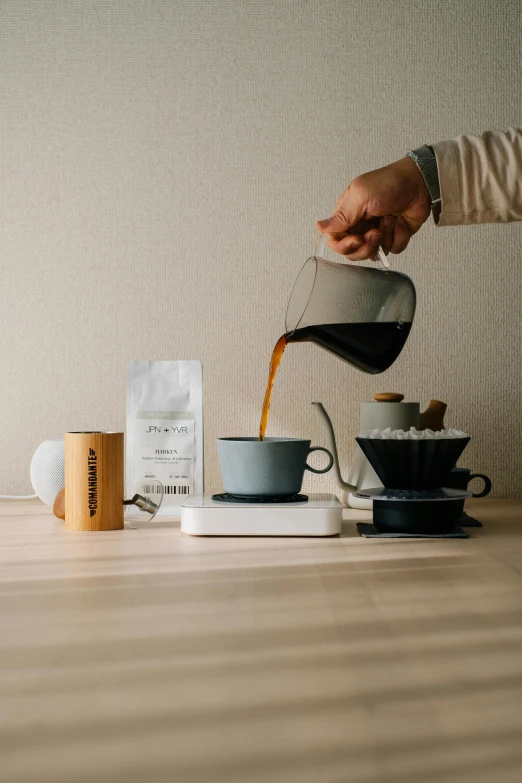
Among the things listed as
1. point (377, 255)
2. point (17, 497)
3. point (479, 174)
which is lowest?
point (17, 497)

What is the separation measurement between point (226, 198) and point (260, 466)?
628 millimetres

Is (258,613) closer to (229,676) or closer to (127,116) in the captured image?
(229,676)

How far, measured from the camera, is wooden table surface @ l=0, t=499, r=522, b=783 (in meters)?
0.43

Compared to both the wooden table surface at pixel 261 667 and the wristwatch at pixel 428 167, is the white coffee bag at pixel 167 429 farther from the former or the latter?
the wristwatch at pixel 428 167

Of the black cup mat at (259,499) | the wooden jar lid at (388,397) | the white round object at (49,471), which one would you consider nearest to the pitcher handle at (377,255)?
the wooden jar lid at (388,397)

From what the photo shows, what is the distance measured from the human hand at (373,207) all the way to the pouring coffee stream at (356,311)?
A: 0.31 ft

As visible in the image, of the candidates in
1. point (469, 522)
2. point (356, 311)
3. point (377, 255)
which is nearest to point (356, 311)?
point (356, 311)

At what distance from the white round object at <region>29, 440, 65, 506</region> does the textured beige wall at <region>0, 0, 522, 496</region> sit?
0.17 m

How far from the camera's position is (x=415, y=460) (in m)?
1.15

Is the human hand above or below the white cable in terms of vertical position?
above

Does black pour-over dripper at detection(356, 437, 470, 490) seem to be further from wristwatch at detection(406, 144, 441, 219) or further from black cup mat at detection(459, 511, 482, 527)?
wristwatch at detection(406, 144, 441, 219)

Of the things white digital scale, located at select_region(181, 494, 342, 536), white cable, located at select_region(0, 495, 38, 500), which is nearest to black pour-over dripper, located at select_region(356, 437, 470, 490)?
white digital scale, located at select_region(181, 494, 342, 536)

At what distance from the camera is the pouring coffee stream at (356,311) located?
1.09m

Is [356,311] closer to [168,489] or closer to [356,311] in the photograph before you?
[356,311]
